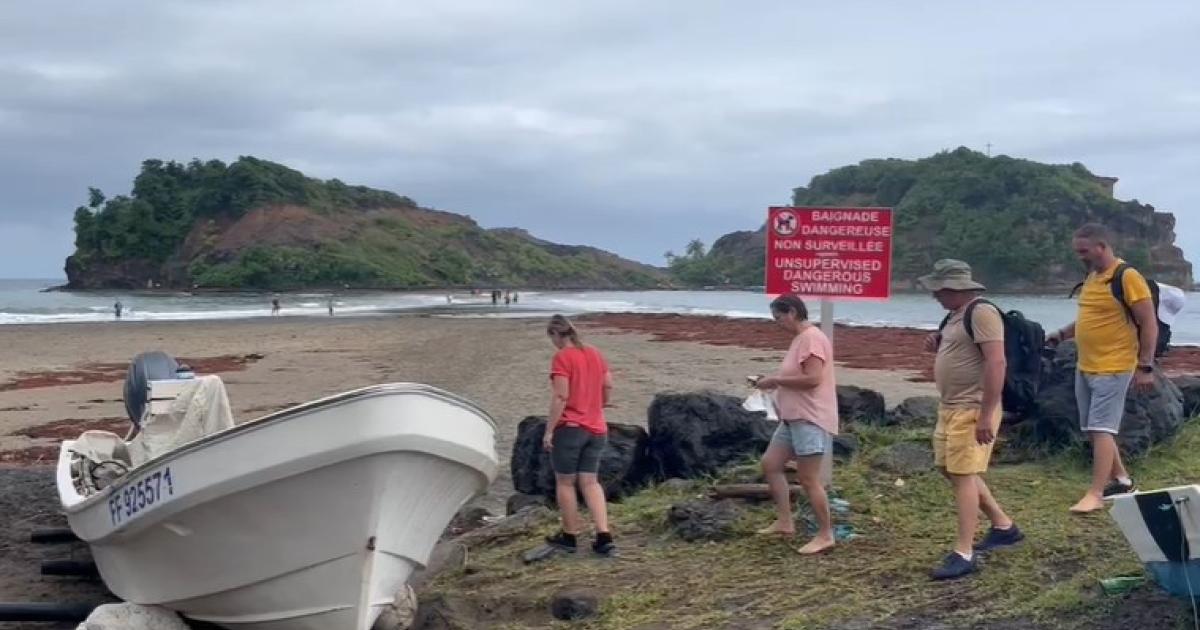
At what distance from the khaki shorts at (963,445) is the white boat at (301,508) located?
2728 mm

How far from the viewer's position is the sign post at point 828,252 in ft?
27.3

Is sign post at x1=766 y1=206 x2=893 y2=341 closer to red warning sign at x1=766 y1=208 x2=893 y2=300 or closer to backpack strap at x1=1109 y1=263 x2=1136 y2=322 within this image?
red warning sign at x1=766 y1=208 x2=893 y2=300

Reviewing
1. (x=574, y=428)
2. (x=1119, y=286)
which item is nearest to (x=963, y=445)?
(x=1119, y=286)

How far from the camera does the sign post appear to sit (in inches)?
328

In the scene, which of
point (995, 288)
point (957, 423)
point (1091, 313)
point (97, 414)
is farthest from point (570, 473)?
point (995, 288)

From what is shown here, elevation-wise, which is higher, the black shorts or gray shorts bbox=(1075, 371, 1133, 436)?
gray shorts bbox=(1075, 371, 1133, 436)

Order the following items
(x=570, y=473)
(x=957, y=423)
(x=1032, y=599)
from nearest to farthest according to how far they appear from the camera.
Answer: (x=1032, y=599) < (x=957, y=423) < (x=570, y=473)

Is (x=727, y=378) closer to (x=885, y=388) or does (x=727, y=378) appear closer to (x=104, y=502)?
(x=885, y=388)

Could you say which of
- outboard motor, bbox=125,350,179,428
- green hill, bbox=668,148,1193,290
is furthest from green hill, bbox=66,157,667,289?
outboard motor, bbox=125,350,179,428

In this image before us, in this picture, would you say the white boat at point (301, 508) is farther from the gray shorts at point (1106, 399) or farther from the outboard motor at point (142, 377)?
the gray shorts at point (1106, 399)

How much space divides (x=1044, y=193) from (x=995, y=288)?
10.4 meters


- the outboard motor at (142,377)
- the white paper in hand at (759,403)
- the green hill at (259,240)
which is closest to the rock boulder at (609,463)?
the white paper in hand at (759,403)

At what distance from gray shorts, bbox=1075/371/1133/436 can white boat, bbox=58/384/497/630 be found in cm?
377

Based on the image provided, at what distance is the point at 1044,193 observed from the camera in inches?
4348
